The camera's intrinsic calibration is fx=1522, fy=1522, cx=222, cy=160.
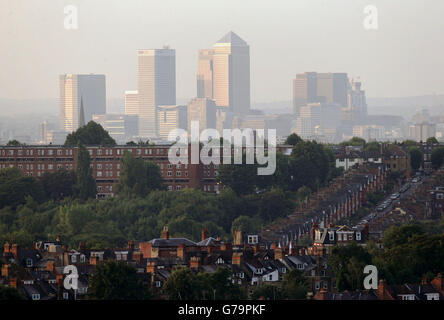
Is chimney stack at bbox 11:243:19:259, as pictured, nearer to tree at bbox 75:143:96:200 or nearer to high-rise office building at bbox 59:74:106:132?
tree at bbox 75:143:96:200

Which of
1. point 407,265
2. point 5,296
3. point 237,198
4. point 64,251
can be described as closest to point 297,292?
point 407,265

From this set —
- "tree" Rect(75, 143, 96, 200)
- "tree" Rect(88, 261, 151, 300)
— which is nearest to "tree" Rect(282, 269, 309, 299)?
"tree" Rect(88, 261, 151, 300)

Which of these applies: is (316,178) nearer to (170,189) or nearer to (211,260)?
(170,189)

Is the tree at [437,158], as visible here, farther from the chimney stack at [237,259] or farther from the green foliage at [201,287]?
the green foliage at [201,287]

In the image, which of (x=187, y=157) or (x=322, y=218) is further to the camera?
(x=187, y=157)

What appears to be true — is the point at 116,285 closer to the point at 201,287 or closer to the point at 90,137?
the point at 201,287

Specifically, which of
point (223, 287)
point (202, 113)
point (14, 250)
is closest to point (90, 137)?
point (14, 250)
